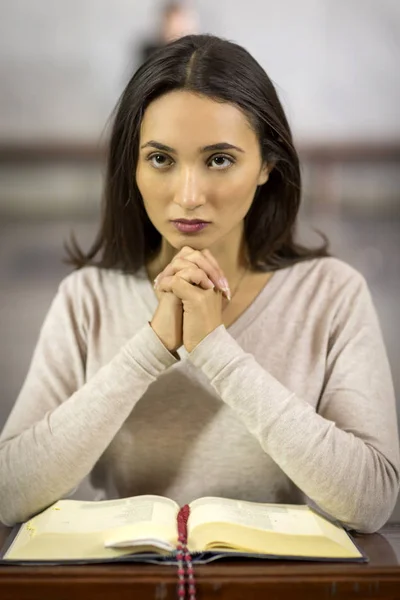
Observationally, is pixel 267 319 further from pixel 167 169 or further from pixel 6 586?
pixel 6 586

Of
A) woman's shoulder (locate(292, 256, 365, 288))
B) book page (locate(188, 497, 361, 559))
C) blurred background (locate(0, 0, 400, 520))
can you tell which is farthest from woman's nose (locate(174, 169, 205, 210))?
blurred background (locate(0, 0, 400, 520))

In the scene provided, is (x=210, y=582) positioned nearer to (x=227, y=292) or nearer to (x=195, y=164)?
(x=227, y=292)

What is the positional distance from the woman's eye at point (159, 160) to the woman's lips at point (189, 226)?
86 mm

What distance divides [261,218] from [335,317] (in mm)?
227

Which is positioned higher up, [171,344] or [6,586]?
[171,344]

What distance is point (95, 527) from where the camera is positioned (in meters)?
0.96

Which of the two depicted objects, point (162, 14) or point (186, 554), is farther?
point (162, 14)

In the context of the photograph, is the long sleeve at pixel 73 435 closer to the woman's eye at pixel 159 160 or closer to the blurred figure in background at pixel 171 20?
the woman's eye at pixel 159 160

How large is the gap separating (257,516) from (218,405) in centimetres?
25

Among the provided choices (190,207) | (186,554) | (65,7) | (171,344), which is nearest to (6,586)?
(186,554)

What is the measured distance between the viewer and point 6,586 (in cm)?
84

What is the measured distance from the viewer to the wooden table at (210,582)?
83cm

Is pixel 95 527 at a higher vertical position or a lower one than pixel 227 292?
lower

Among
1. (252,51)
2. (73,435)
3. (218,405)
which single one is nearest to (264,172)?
(218,405)
